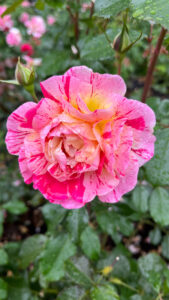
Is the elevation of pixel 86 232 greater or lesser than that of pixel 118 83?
lesser

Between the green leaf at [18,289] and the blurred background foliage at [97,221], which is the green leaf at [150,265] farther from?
the green leaf at [18,289]

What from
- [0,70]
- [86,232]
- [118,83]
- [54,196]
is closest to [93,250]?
[86,232]

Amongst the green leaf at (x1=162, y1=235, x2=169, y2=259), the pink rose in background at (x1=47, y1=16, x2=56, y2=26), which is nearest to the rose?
the green leaf at (x1=162, y1=235, x2=169, y2=259)

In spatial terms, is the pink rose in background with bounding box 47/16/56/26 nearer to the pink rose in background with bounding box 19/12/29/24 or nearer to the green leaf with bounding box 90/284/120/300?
the pink rose in background with bounding box 19/12/29/24

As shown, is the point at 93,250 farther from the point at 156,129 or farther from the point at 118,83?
the point at 118,83

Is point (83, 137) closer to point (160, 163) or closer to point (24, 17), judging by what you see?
point (160, 163)

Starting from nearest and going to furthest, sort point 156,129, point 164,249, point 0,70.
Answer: point 156,129 → point 164,249 → point 0,70
